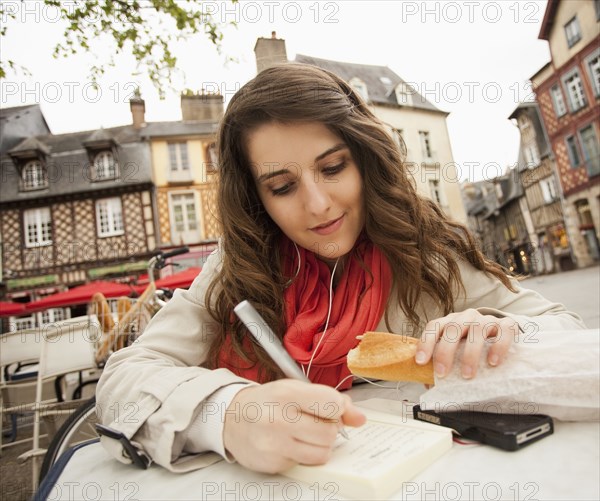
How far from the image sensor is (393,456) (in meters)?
0.65

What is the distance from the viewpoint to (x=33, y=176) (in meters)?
17.6

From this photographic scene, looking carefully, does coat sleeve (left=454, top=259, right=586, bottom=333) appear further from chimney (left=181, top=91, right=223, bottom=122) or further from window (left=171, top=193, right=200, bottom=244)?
chimney (left=181, top=91, right=223, bottom=122)

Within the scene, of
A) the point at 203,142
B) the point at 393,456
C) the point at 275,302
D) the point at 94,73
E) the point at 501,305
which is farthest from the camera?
the point at 203,142

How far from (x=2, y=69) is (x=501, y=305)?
5.45m

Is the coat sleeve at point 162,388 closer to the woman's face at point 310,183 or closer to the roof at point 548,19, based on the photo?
the woman's face at point 310,183

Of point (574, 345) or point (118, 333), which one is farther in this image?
point (118, 333)

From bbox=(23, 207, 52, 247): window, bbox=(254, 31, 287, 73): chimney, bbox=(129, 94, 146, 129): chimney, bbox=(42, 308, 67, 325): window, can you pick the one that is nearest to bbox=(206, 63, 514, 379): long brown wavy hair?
bbox=(254, 31, 287, 73): chimney

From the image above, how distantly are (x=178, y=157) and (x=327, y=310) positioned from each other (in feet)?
59.9

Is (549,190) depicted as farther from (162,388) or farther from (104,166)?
(162,388)

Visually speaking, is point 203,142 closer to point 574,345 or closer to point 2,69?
point 2,69

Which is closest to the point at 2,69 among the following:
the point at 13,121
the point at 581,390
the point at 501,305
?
the point at 501,305

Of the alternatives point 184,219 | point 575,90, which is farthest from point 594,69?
point 184,219

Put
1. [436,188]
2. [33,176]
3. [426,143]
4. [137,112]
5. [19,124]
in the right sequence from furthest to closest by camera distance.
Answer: [426,143] < [436,188] < [19,124] < [137,112] < [33,176]

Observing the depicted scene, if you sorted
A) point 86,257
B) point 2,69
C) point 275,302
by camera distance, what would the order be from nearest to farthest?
point 275,302 → point 2,69 → point 86,257
